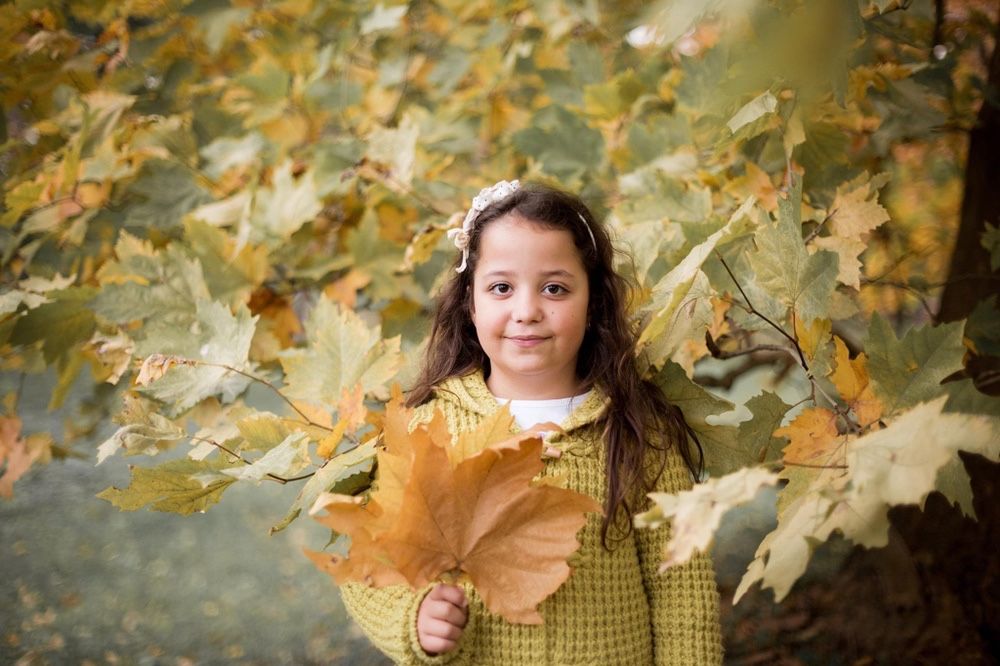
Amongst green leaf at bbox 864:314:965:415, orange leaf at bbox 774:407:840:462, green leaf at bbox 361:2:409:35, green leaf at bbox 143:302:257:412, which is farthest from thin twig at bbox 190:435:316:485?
green leaf at bbox 361:2:409:35

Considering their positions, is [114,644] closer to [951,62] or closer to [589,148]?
[589,148]

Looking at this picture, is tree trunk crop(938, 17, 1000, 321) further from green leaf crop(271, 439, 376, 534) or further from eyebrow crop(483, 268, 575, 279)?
green leaf crop(271, 439, 376, 534)

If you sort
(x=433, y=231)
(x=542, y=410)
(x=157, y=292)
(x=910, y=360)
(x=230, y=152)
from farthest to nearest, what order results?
(x=230, y=152)
(x=433, y=231)
(x=157, y=292)
(x=542, y=410)
(x=910, y=360)

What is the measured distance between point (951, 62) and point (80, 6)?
181cm

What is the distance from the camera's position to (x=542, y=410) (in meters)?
1.15

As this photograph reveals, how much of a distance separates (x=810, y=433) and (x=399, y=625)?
0.55 metres

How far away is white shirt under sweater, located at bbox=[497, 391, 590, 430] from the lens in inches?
44.8

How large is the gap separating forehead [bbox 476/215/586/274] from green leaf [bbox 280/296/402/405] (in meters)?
0.19

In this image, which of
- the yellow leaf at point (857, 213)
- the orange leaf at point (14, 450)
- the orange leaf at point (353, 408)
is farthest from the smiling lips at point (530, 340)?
the orange leaf at point (14, 450)

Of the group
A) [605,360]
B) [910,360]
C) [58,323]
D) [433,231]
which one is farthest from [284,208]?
[910,360]

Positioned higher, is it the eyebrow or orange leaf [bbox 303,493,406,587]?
the eyebrow

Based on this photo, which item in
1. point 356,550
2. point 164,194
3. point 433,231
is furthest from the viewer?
point 164,194

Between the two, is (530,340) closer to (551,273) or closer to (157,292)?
(551,273)

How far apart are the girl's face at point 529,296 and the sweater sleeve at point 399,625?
0.34 metres
